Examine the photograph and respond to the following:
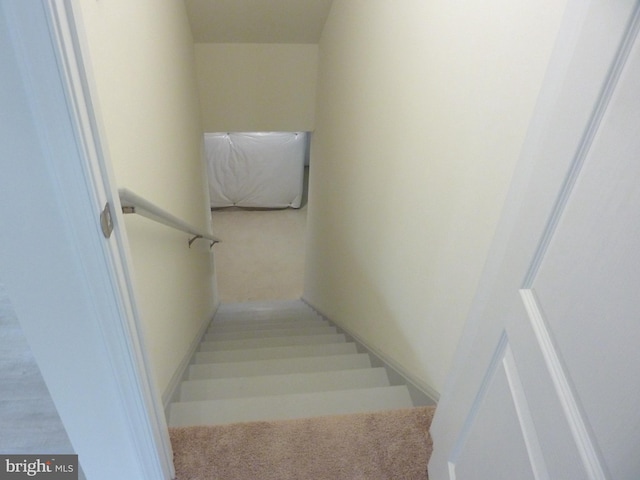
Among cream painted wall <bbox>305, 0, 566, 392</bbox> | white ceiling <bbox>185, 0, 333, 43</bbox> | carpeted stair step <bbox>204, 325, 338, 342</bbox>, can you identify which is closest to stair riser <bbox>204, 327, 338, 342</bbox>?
carpeted stair step <bbox>204, 325, 338, 342</bbox>

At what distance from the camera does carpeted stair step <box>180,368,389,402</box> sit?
1.51m

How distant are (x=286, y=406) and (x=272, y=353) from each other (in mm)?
713

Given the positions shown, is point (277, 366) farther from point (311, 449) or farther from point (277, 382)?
point (311, 449)

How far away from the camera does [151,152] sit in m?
1.44

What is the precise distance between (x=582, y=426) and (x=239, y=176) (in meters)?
5.98

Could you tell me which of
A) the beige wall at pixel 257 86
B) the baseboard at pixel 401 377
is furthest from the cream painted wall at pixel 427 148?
the beige wall at pixel 257 86

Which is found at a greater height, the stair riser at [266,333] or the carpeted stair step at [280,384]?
the carpeted stair step at [280,384]

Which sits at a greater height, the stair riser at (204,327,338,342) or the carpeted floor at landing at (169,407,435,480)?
the carpeted floor at landing at (169,407,435,480)

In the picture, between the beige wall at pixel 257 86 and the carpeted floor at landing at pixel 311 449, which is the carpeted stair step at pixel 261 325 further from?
the beige wall at pixel 257 86

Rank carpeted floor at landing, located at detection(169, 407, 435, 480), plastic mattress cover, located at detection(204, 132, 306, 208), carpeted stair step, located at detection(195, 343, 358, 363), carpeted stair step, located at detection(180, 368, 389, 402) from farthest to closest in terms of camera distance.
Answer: plastic mattress cover, located at detection(204, 132, 306, 208)
carpeted stair step, located at detection(195, 343, 358, 363)
carpeted stair step, located at detection(180, 368, 389, 402)
carpeted floor at landing, located at detection(169, 407, 435, 480)

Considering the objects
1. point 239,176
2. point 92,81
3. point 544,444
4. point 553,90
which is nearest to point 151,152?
point 92,81

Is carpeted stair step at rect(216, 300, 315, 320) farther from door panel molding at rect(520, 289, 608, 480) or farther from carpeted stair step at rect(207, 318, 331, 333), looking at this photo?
door panel molding at rect(520, 289, 608, 480)

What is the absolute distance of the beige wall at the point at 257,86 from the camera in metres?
3.38

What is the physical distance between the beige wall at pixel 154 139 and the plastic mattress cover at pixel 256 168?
324cm
